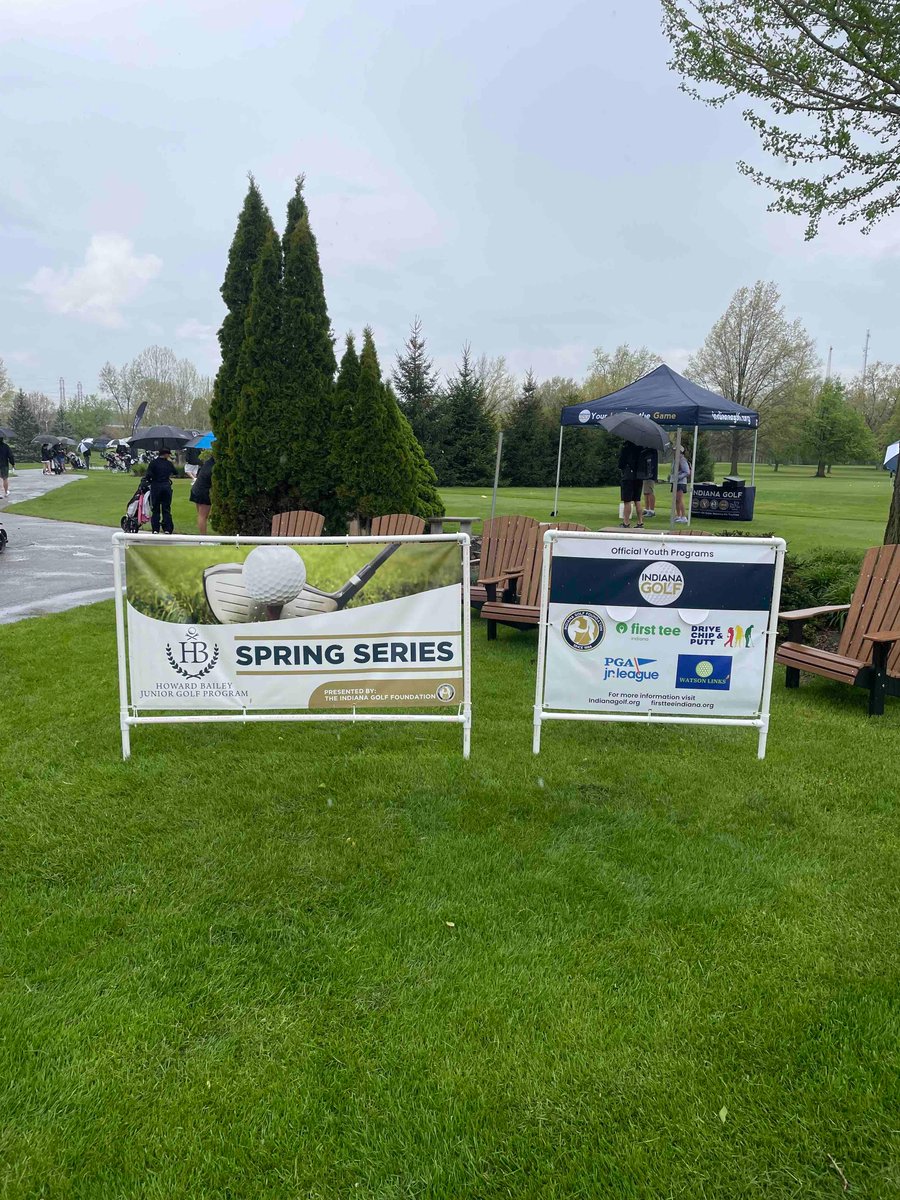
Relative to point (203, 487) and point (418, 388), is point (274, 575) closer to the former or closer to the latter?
point (203, 487)

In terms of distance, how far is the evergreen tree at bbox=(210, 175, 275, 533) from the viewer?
40.1ft

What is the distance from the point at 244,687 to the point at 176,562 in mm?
820

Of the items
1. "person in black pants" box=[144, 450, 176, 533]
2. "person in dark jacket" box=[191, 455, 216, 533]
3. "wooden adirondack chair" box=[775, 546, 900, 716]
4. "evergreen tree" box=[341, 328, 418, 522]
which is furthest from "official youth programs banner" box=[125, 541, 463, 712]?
"person in black pants" box=[144, 450, 176, 533]

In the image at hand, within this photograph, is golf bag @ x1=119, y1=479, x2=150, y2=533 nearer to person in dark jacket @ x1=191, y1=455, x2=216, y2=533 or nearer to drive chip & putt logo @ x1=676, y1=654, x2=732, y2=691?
person in dark jacket @ x1=191, y1=455, x2=216, y2=533

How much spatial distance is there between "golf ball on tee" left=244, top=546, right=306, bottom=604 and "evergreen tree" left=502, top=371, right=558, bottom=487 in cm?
3268

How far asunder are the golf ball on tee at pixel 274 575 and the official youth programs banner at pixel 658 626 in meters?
1.49

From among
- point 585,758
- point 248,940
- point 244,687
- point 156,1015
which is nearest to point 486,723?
point 585,758

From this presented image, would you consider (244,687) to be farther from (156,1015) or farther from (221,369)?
(221,369)

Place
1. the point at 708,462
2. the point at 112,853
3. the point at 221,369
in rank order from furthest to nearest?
the point at 708,462
the point at 221,369
the point at 112,853

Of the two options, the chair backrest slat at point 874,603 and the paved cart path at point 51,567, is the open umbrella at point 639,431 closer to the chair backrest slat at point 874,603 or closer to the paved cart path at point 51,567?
the chair backrest slat at point 874,603

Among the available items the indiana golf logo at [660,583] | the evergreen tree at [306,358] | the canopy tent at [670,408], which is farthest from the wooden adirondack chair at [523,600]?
the canopy tent at [670,408]

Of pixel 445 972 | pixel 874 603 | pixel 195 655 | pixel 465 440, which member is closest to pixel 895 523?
pixel 874 603

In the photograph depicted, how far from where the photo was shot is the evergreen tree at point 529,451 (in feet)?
121

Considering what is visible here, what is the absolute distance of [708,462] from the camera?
37.5 metres
